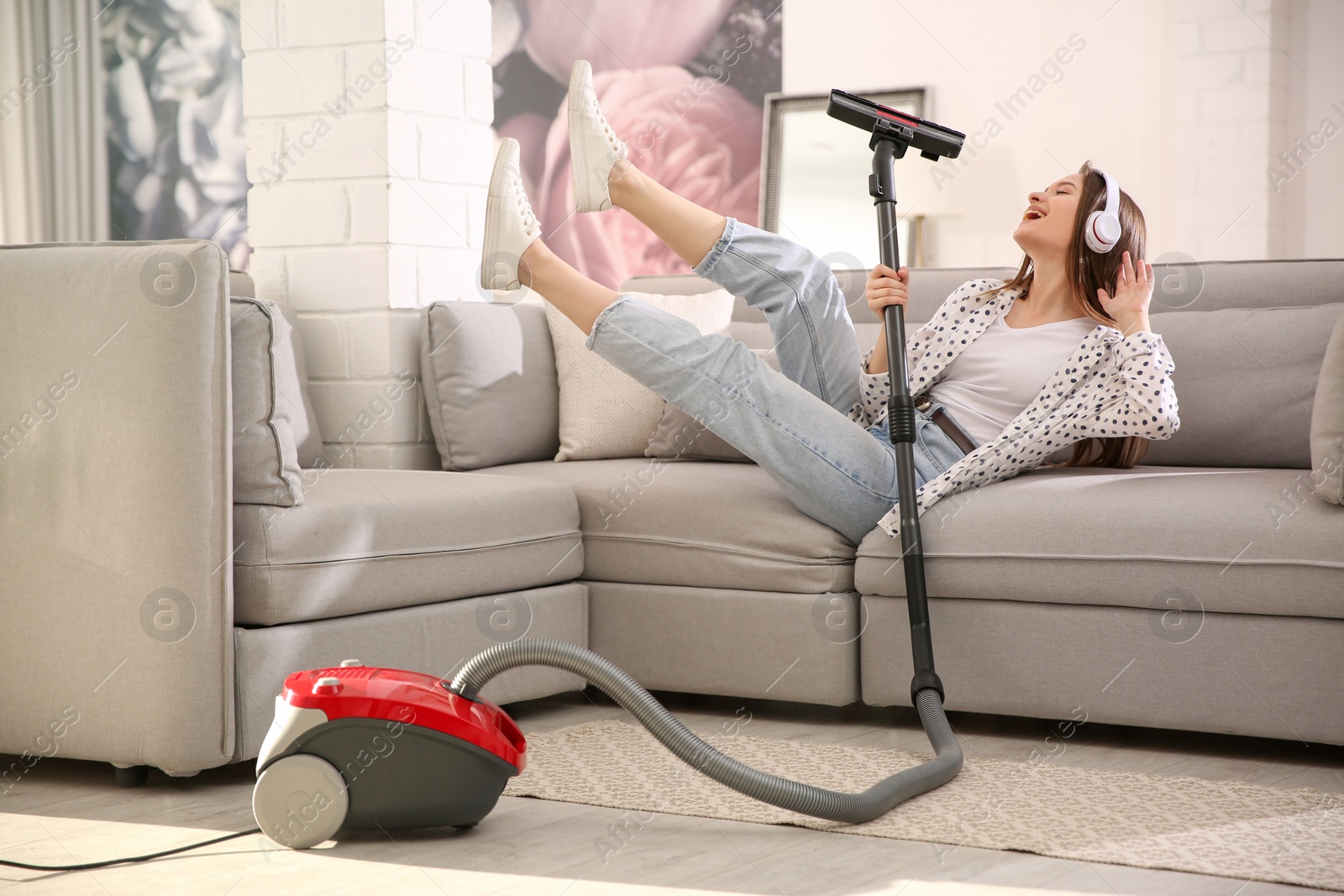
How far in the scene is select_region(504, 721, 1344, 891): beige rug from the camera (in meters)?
1.42

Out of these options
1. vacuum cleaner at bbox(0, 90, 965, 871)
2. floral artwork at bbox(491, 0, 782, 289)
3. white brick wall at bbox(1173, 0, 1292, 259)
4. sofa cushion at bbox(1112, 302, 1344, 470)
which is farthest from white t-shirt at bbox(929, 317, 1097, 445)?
floral artwork at bbox(491, 0, 782, 289)

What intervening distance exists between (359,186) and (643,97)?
6.93ft

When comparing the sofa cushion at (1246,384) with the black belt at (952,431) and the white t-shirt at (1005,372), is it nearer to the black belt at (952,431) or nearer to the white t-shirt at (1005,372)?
the white t-shirt at (1005,372)

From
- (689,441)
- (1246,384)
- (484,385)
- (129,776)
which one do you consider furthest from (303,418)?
(1246,384)

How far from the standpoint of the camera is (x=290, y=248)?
2.69 metres

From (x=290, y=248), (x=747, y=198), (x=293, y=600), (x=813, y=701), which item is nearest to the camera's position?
(x=293, y=600)

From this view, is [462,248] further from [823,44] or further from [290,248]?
[823,44]

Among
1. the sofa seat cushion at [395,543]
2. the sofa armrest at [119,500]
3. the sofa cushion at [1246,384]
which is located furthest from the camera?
the sofa cushion at [1246,384]

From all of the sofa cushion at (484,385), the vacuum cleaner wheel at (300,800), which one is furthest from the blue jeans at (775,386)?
the vacuum cleaner wheel at (300,800)

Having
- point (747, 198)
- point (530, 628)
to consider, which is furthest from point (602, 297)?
point (747, 198)

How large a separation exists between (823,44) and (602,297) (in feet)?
8.91

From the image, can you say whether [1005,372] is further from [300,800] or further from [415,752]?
[300,800]

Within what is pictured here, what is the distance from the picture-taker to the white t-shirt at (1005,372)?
7.25 feet

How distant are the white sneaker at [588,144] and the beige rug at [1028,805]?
885mm
